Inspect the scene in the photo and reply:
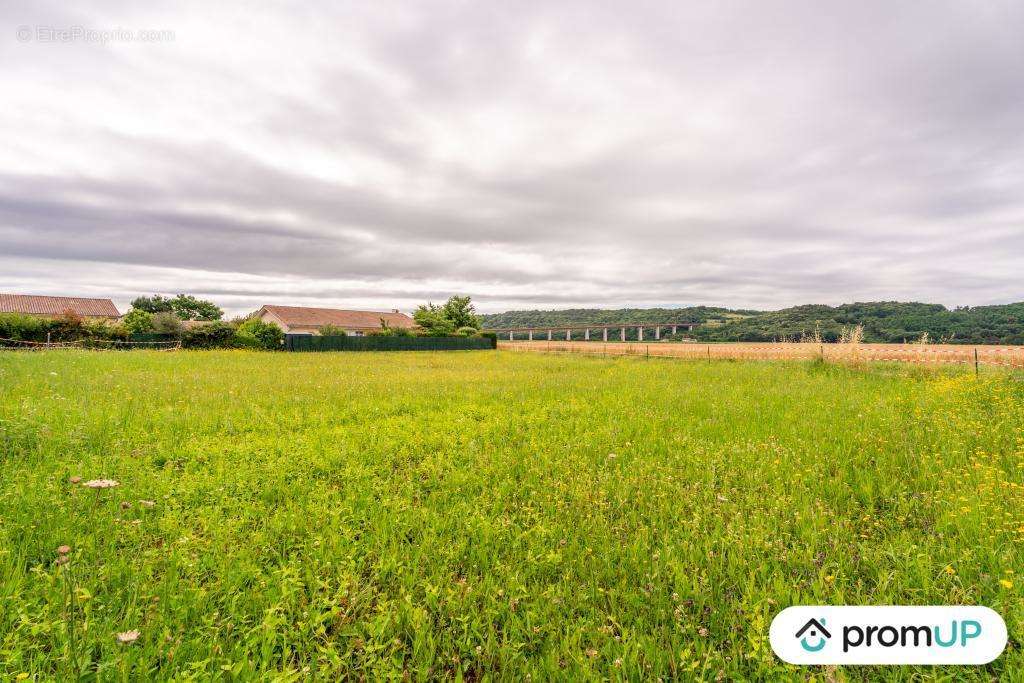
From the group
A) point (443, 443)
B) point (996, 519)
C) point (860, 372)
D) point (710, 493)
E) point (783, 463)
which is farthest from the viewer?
point (860, 372)

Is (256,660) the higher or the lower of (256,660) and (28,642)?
the lower

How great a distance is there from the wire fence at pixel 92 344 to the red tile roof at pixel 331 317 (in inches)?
1040

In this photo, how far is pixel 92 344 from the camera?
89.5ft

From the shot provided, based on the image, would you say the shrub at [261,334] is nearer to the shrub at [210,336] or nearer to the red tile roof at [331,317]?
the shrub at [210,336]

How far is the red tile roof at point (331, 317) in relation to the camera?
57375 mm

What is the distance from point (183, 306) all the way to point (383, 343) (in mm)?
42472

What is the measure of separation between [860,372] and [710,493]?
14.6 metres

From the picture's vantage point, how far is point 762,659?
2.20 meters

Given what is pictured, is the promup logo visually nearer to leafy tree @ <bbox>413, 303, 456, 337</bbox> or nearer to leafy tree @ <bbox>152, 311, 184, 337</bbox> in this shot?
leafy tree @ <bbox>152, 311, 184, 337</bbox>

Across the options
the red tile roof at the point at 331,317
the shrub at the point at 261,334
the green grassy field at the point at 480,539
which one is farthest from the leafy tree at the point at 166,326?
the green grassy field at the point at 480,539

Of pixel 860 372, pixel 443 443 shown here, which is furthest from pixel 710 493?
pixel 860 372

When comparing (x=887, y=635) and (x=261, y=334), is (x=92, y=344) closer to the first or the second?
(x=261, y=334)

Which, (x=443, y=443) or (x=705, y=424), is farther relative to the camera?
(x=705, y=424)

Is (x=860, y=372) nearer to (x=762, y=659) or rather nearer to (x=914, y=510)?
(x=914, y=510)
